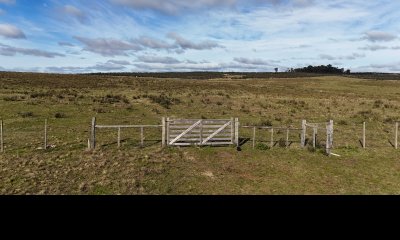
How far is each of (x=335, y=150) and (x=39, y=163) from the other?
15310 mm

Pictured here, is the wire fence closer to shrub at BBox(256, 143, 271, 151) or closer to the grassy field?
the grassy field

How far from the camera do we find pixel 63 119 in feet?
103

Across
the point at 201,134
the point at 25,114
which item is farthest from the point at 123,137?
the point at 25,114

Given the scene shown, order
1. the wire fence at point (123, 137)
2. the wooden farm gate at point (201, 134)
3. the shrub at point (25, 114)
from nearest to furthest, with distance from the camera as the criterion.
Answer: the wire fence at point (123, 137) < the wooden farm gate at point (201, 134) < the shrub at point (25, 114)

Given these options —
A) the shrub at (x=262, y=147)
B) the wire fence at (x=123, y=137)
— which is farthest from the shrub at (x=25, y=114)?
the shrub at (x=262, y=147)

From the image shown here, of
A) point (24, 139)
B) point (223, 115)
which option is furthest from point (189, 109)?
point (24, 139)

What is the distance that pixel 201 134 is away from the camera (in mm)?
22828

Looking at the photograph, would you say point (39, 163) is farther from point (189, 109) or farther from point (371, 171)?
point (189, 109)

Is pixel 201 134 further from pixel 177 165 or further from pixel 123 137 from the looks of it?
pixel 123 137

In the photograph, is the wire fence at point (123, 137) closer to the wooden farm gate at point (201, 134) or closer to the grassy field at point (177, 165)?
the grassy field at point (177, 165)

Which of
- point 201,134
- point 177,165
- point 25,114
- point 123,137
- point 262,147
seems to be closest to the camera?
point 177,165

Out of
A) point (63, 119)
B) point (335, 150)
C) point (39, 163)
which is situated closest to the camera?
point (39, 163)

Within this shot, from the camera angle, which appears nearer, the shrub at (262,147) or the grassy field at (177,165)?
the grassy field at (177,165)

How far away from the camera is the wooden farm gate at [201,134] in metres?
22.7
